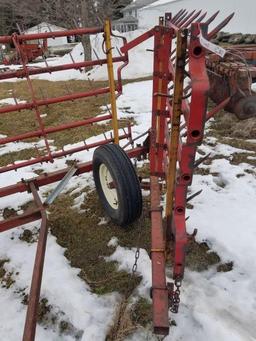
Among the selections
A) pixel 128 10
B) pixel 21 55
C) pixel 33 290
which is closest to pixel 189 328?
pixel 33 290

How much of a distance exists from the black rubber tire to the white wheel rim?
215 millimetres

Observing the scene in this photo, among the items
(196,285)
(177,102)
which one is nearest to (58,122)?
(196,285)

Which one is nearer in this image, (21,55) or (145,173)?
(21,55)

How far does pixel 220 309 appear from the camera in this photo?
9.18 feet

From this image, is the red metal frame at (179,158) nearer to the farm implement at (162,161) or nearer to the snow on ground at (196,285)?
the farm implement at (162,161)

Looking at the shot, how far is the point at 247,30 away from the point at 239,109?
16422 millimetres

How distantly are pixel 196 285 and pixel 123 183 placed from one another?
1.16 meters

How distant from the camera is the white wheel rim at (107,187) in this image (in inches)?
157

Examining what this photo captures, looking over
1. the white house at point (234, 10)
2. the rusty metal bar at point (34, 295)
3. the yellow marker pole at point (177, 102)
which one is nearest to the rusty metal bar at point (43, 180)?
the rusty metal bar at point (34, 295)

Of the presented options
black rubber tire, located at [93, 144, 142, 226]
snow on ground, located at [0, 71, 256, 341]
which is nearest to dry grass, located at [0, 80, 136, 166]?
snow on ground, located at [0, 71, 256, 341]

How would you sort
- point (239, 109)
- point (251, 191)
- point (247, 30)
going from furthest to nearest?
point (247, 30), point (239, 109), point (251, 191)

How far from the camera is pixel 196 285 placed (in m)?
3.03

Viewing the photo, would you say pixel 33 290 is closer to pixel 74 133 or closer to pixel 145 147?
pixel 145 147

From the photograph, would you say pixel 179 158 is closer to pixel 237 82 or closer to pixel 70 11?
pixel 237 82
